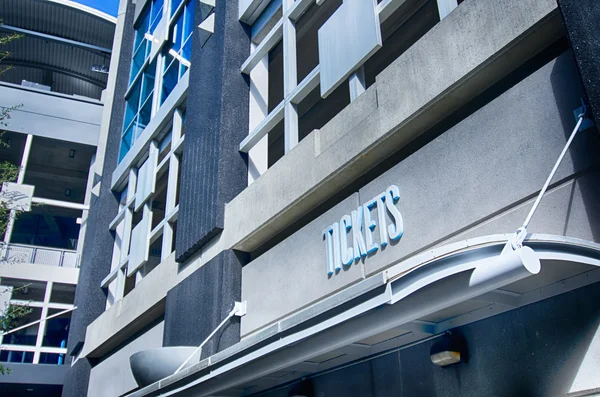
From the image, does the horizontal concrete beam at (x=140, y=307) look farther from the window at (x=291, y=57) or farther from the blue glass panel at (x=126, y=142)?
the blue glass panel at (x=126, y=142)

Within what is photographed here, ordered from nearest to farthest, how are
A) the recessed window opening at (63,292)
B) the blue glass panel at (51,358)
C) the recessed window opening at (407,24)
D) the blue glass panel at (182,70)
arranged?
the recessed window opening at (407,24) < the blue glass panel at (182,70) < the blue glass panel at (51,358) < the recessed window opening at (63,292)

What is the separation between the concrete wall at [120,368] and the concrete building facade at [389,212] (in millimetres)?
170

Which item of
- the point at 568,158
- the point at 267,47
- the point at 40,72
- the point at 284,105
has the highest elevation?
the point at 40,72

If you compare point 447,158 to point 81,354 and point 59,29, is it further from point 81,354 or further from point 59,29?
point 59,29

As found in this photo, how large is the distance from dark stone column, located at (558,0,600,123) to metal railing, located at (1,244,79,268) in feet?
81.5

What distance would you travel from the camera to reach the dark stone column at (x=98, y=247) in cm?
A: 1785

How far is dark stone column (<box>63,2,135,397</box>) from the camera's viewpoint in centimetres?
1785

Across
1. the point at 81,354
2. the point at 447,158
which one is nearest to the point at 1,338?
the point at 81,354

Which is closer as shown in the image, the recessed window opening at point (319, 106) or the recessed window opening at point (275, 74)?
the recessed window opening at point (275, 74)

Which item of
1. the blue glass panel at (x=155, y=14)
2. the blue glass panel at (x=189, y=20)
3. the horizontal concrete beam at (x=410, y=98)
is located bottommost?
the horizontal concrete beam at (x=410, y=98)

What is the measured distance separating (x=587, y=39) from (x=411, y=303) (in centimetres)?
261

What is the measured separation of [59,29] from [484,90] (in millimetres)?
34044

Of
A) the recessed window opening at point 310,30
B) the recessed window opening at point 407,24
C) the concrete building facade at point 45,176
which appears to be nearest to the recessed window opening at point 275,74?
the recessed window opening at point 310,30

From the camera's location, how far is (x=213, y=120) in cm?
1180
